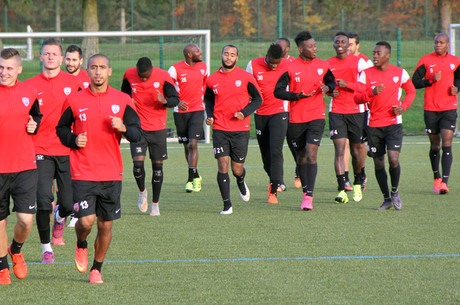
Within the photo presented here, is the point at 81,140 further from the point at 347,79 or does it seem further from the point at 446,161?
the point at 446,161

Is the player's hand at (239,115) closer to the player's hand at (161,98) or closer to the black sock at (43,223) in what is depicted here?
the player's hand at (161,98)

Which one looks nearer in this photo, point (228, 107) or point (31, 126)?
point (31, 126)

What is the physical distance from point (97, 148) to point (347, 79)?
5.71 m

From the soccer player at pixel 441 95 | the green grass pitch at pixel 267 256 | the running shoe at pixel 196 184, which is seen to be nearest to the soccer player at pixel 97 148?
the green grass pitch at pixel 267 256

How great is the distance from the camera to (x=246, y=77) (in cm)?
1009

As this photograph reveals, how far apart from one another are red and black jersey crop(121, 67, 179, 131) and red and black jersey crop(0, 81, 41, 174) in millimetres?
3769

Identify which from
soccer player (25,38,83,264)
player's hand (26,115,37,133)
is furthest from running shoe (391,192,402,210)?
player's hand (26,115,37,133)

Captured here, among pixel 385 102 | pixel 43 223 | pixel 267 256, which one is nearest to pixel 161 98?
pixel 385 102

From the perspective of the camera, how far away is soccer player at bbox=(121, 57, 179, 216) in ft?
Answer: 33.2

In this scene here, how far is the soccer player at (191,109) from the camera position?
40.1 feet

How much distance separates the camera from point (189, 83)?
12680mm

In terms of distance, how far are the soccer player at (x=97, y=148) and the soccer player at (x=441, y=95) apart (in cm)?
634

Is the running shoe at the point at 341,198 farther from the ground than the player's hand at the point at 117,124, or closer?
closer

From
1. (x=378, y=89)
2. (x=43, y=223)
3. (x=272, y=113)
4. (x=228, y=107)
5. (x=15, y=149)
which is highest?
(x=378, y=89)
